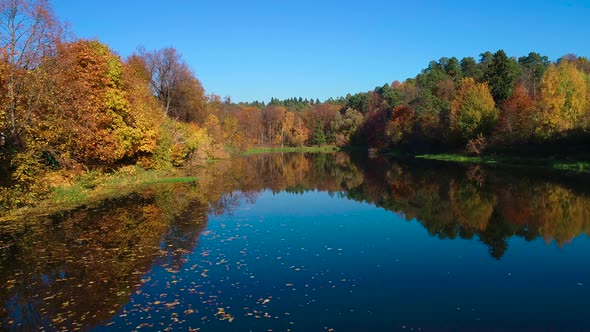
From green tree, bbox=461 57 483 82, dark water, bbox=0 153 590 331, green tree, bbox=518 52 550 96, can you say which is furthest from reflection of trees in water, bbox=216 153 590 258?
green tree, bbox=461 57 483 82

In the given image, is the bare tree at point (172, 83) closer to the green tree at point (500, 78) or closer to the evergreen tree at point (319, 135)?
the green tree at point (500, 78)

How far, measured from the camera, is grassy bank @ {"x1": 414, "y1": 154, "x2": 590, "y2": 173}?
4366 cm

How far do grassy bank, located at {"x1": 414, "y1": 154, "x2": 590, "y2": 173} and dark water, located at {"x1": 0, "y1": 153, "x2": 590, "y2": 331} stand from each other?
2113 centimetres

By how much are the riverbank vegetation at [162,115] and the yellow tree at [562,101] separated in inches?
5.0

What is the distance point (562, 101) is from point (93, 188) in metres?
51.5

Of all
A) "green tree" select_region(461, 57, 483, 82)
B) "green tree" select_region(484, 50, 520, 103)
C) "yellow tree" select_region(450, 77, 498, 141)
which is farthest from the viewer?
"green tree" select_region(461, 57, 483, 82)

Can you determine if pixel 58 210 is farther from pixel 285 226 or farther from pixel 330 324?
pixel 330 324

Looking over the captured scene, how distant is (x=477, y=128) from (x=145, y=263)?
58520 millimetres

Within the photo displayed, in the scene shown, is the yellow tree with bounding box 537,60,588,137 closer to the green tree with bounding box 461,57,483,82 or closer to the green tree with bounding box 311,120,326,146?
the green tree with bounding box 461,57,483,82

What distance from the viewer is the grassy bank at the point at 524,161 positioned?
4366 cm

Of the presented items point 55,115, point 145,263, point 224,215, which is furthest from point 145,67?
point 145,263

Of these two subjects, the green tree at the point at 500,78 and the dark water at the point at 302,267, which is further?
the green tree at the point at 500,78

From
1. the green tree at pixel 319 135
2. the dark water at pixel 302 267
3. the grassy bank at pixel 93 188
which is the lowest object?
the dark water at pixel 302 267

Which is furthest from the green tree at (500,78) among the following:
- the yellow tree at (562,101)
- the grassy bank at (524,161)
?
the grassy bank at (524,161)
